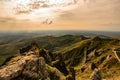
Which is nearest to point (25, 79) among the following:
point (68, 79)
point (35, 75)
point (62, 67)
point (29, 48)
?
point (35, 75)

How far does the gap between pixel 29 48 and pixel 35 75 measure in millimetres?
137872

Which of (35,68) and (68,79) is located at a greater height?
(35,68)

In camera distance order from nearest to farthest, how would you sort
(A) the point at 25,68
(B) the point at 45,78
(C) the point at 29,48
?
(A) the point at 25,68 < (B) the point at 45,78 < (C) the point at 29,48

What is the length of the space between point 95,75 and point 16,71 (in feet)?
149

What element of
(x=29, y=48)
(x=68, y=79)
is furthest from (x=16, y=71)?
(x=29, y=48)

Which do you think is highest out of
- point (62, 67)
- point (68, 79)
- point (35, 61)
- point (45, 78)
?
point (35, 61)

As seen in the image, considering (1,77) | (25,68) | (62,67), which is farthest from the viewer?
(62,67)

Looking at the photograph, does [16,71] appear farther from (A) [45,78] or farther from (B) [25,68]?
(A) [45,78]

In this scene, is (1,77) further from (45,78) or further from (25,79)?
(45,78)

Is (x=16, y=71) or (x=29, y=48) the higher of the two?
→ (x=16, y=71)

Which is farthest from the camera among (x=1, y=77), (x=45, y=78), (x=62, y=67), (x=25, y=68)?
(x=62, y=67)

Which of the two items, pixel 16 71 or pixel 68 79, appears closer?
pixel 16 71

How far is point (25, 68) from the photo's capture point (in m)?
47.4

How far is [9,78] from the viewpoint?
44625 mm
